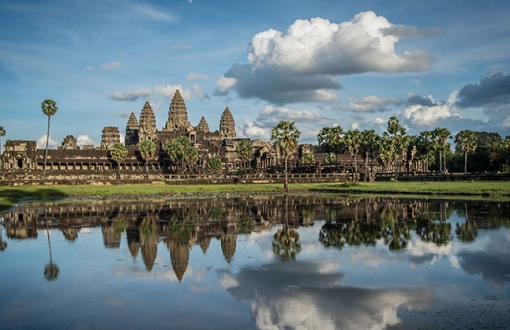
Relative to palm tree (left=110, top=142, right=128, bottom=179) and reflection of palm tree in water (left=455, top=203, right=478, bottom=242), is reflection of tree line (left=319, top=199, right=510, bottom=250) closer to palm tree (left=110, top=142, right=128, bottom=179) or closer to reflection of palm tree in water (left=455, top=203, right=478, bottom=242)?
reflection of palm tree in water (left=455, top=203, right=478, bottom=242)

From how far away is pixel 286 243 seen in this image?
25.6 m

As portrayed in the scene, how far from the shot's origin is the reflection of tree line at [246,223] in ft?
82.8

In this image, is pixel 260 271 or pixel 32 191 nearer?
pixel 260 271

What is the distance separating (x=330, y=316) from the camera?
531 inches

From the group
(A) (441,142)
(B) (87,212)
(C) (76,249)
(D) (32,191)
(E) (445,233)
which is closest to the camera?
(C) (76,249)

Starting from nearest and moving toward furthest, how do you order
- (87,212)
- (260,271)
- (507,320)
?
(507,320), (260,271), (87,212)

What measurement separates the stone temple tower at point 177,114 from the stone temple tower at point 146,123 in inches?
211

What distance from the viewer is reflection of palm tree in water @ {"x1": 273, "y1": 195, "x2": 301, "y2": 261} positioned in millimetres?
22428

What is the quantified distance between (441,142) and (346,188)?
45.7 metres

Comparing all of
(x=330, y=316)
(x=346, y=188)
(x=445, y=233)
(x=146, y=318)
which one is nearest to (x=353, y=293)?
(x=330, y=316)

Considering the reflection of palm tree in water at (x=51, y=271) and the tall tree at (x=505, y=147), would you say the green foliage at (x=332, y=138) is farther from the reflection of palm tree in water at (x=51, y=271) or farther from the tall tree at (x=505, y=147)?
the reflection of palm tree in water at (x=51, y=271)

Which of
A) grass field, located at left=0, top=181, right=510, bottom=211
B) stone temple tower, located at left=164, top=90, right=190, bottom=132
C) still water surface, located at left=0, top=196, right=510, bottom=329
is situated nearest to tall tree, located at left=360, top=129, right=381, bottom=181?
grass field, located at left=0, top=181, right=510, bottom=211

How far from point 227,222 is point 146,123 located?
15525cm

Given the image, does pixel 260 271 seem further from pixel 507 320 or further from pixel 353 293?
pixel 507 320
